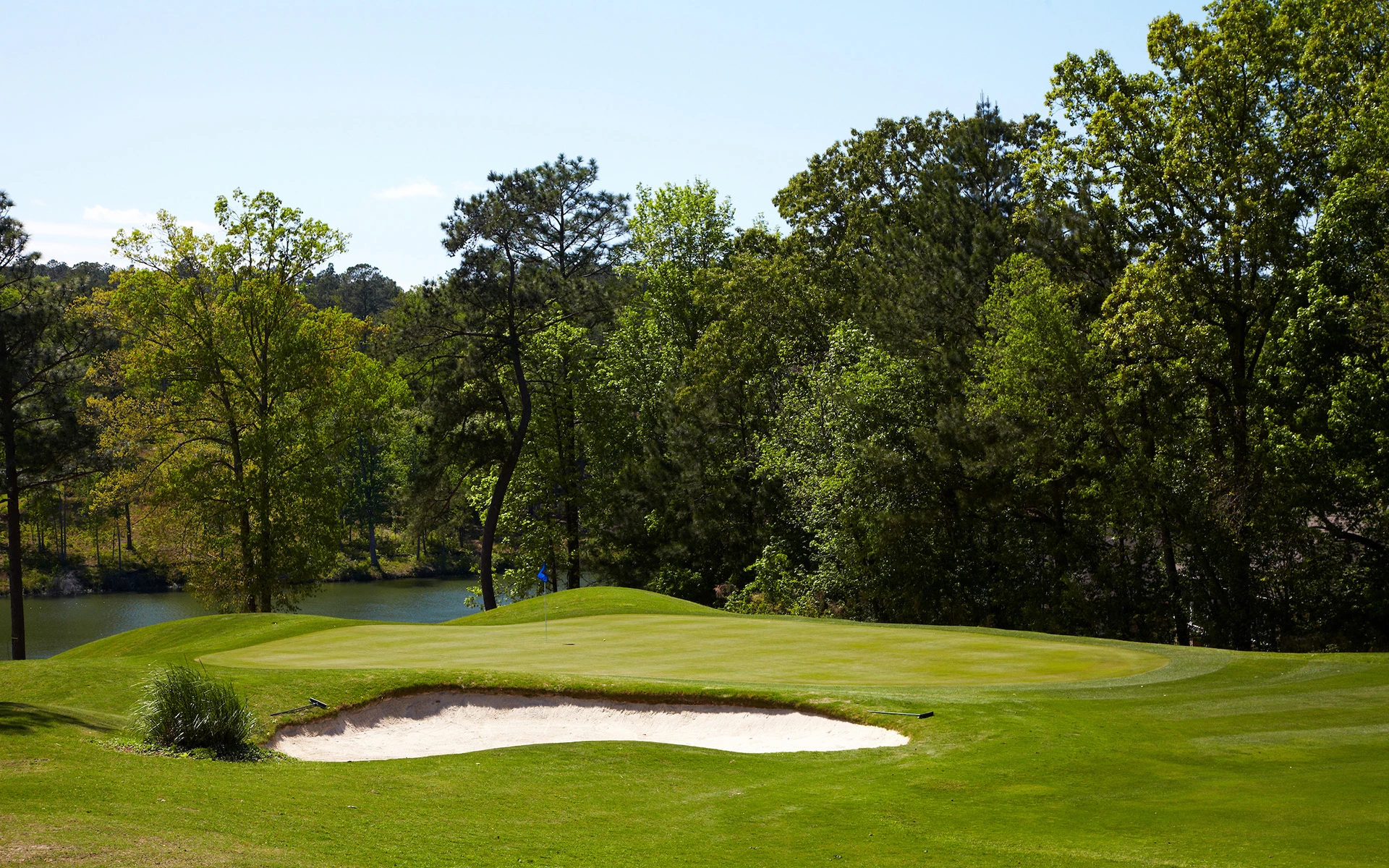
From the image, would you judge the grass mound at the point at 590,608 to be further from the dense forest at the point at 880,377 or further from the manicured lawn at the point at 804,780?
the dense forest at the point at 880,377

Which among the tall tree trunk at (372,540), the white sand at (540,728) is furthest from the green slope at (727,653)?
the tall tree trunk at (372,540)

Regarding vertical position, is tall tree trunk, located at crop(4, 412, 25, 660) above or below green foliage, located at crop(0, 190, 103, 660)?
below

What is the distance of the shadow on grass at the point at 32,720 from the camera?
10.1 m

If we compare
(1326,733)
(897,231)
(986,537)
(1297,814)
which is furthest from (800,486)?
(1297,814)

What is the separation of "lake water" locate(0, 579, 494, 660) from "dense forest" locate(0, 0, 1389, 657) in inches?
235

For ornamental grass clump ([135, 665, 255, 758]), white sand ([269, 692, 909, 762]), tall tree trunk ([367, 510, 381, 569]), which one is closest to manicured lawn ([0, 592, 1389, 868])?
white sand ([269, 692, 909, 762])

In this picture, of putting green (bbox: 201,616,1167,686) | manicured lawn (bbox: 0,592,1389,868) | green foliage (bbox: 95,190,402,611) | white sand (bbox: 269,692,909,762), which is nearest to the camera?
manicured lawn (bbox: 0,592,1389,868)

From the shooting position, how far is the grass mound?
23.7 metres

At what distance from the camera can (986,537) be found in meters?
33.3

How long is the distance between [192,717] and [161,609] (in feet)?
173

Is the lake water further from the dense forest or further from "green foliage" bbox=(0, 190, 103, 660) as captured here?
"green foliage" bbox=(0, 190, 103, 660)

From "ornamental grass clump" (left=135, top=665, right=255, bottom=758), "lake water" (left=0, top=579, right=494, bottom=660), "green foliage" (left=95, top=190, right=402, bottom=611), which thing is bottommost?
"lake water" (left=0, top=579, right=494, bottom=660)

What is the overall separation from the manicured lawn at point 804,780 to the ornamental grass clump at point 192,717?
1.75ft

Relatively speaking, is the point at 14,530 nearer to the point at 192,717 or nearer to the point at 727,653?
the point at 727,653
